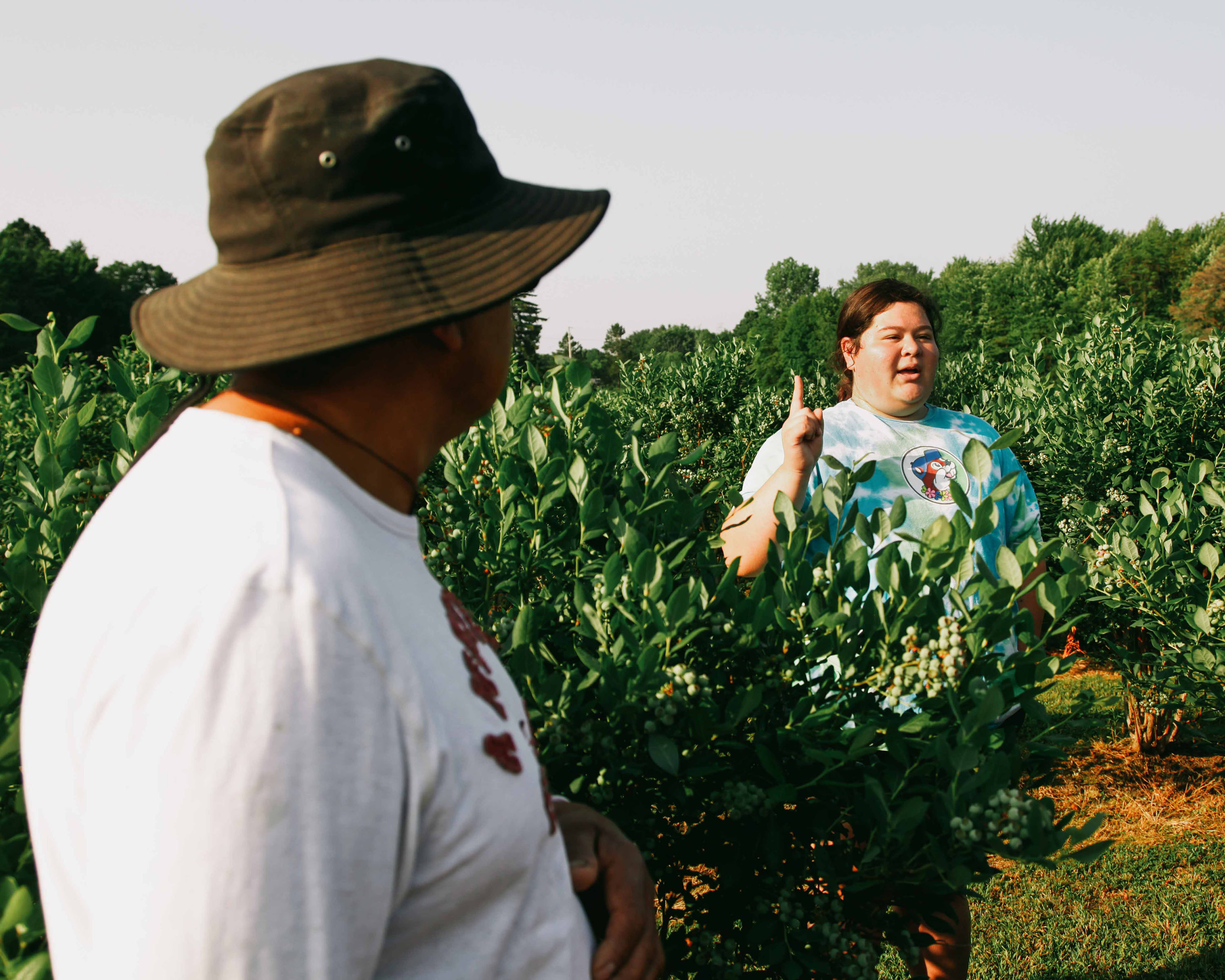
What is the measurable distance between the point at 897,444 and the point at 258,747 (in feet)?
8.96

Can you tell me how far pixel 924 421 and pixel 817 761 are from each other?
6.12 ft

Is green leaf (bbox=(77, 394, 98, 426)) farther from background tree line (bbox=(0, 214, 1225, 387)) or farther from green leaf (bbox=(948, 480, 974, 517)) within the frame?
background tree line (bbox=(0, 214, 1225, 387))

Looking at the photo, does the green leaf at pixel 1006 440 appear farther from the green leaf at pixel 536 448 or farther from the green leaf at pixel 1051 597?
the green leaf at pixel 536 448

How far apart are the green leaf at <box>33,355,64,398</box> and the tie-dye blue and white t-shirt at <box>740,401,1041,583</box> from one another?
182 centimetres

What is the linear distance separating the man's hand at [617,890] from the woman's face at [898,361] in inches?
91.4

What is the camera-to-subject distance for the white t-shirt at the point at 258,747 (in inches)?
26.9

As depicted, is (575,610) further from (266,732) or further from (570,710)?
(266,732)

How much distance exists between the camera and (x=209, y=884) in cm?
68

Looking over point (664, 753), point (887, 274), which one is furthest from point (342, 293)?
point (887, 274)

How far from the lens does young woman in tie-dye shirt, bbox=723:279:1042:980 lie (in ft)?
8.69

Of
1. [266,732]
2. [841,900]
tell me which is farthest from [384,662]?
[841,900]

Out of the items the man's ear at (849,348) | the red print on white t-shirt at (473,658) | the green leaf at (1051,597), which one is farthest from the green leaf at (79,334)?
the man's ear at (849,348)

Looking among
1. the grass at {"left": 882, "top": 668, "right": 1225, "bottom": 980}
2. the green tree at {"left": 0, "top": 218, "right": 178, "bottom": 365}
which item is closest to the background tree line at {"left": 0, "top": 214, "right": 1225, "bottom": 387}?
the green tree at {"left": 0, "top": 218, "right": 178, "bottom": 365}

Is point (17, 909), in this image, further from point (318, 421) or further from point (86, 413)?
point (86, 413)
